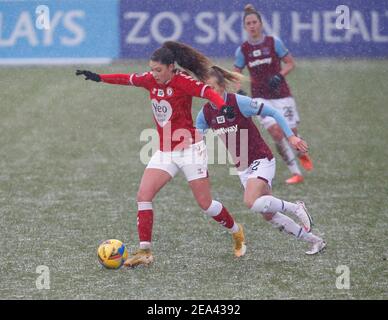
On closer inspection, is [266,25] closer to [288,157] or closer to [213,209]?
[288,157]

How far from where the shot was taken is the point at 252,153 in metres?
9.38

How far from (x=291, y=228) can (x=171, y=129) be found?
154 centimetres

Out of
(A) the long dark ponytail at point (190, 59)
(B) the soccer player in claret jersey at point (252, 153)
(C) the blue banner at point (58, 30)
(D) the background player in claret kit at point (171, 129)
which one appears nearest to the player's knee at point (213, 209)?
(D) the background player in claret kit at point (171, 129)

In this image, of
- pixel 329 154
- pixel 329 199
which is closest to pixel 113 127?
pixel 329 154

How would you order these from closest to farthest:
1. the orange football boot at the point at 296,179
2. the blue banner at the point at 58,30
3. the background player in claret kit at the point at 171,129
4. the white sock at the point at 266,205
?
the background player in claret kit at the point at 171,129 < the white sock at the point at 266,205 < the orange football boot at the point at 296,179 < the blue banner at the point at 58,30

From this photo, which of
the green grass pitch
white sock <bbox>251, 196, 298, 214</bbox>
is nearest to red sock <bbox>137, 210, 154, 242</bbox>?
the green grass pitch

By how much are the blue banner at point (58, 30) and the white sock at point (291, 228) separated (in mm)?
13568

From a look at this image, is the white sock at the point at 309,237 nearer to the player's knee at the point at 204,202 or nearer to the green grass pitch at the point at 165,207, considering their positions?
the green grass pitch at the point at 165,207

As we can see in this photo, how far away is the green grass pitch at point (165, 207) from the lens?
8.30 metres

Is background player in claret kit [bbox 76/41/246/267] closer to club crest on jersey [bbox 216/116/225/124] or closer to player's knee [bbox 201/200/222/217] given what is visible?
player's knee [bbox 201/200/222/217]

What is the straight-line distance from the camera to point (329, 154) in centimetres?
1503

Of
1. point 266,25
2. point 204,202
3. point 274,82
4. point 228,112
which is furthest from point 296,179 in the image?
point 266,25

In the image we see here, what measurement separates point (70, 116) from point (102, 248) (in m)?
10.1
